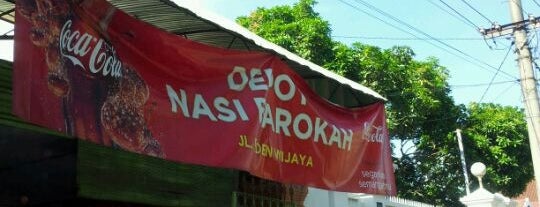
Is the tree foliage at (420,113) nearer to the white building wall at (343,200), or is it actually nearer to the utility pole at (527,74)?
the utility pole at (527,74)

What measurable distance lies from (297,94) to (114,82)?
2404 mm

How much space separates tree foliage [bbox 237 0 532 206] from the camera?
1648 centimetres

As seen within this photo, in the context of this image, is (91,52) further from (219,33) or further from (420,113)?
(420,113)

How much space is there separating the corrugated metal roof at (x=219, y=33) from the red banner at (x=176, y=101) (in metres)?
0.23

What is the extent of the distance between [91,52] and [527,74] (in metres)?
11.7

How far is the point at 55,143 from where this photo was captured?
5.67 metres

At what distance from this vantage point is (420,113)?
59.3ft

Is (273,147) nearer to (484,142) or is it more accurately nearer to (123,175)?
(123,175)

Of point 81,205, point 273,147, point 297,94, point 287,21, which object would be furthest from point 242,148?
point 287,21

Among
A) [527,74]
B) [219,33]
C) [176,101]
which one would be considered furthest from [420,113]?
[176,101]

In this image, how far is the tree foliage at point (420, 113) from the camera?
649 inches

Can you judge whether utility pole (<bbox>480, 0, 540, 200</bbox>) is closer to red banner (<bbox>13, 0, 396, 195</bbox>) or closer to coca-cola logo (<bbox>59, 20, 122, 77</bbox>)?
red banner (<bbox>13, 0, 396, 195</bbox>)

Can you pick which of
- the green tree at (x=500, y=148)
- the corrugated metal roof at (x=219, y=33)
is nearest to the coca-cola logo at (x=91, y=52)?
the corrugated metal roof at (x=219, y=33)

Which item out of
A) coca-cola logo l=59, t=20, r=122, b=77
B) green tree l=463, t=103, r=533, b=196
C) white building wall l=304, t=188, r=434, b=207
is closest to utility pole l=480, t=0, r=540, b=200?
white building wall l=304, t=188, r=434, b=207
